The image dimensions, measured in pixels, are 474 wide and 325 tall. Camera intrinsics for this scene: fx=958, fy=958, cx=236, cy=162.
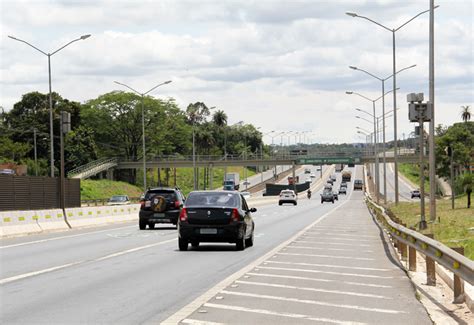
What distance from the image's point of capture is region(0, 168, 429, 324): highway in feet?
39.7

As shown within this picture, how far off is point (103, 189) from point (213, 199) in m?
97.7

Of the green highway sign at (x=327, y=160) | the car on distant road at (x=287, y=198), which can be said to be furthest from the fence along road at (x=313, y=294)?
the green highway sign at (x=327, y=160)

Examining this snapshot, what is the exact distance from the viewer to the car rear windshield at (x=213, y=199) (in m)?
25.3

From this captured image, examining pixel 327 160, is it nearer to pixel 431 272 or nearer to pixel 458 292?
pixel 431 272

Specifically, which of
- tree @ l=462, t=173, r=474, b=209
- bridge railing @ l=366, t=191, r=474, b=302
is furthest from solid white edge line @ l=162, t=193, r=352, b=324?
tree @ l=462, t=173, r=474, b=209

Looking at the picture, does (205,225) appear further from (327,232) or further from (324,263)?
(327,232)

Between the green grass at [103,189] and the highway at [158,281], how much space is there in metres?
86.8

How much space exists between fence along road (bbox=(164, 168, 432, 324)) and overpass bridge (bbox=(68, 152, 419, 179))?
10608 cm

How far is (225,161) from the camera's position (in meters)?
131

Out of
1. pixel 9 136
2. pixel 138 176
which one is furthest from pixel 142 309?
pixel 138 176

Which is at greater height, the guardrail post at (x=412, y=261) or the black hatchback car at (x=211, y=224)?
the black hatchback car at (x=211, y=224)

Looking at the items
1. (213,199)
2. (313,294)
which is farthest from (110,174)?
(313,294)

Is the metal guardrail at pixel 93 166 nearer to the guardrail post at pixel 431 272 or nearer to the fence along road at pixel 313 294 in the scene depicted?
the fence along road at pixel 313 294

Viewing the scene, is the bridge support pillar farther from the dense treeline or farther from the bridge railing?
A: the bridge railing
